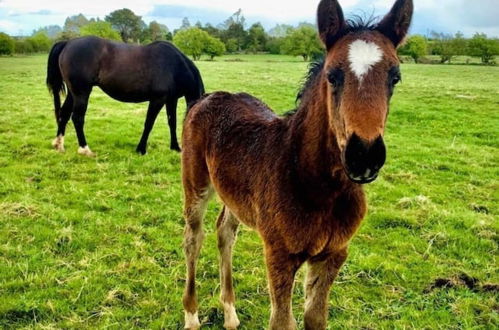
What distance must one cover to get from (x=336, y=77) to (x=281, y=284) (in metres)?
1.42

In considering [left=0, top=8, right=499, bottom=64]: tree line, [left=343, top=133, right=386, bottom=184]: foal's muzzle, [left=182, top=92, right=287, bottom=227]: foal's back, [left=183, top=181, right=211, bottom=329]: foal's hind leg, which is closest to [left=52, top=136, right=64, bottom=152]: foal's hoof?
[left=182, top=92, right=287, bottom=227]: foal's back

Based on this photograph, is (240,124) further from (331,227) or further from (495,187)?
(495,187)

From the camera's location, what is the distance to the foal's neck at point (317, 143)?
8.66 feet

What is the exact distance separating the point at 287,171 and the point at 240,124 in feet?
2.86

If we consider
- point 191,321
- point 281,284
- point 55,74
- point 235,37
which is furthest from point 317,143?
point 235,37

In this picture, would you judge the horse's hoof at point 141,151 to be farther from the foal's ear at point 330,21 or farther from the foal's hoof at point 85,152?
the foal's ear at point 330,21

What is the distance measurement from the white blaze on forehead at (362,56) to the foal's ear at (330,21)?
0.92 ft

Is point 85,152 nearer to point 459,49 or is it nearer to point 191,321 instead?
point 191,321

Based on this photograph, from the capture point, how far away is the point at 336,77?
2326 millimetres

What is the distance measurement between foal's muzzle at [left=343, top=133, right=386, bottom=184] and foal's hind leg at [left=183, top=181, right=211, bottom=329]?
6.80 feet

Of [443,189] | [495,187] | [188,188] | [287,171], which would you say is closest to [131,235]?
[188,188]

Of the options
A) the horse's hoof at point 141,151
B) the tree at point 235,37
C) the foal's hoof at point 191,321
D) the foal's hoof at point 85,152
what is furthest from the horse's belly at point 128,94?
the tree at point 235,37

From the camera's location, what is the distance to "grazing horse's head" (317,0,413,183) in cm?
206

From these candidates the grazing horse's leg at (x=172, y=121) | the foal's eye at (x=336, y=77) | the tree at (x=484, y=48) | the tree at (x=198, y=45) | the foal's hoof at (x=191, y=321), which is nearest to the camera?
the foal's eye at (x=336, y=77)
